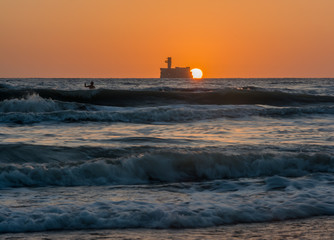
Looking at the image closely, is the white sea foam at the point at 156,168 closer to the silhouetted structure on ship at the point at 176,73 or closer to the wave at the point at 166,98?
the wave at the point at 166,98

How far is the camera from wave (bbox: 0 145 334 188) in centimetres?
632

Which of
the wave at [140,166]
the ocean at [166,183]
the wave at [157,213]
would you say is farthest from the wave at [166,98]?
the wave at [157,213]

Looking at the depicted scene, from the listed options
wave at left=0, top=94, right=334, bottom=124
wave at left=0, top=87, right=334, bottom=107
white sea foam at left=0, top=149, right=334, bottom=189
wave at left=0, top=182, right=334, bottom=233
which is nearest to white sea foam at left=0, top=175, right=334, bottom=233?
wave at left=0, top=182, right=334, bottom=233

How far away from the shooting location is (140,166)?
700 centimetres

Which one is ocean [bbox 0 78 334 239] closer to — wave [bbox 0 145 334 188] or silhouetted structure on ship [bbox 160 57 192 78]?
wave [bbox 0 145 334 188]

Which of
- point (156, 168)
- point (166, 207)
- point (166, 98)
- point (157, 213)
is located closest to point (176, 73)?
point (166, 98)

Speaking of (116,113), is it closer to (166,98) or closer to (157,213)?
(166,98)

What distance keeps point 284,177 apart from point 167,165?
1.68m

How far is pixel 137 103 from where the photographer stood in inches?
986

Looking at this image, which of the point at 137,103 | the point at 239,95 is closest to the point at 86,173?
the point at 137,103

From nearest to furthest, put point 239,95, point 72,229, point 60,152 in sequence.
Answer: point 72,229 < point 60,152 < point 239,95

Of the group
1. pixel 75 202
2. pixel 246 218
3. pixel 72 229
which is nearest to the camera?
pixel 72 229

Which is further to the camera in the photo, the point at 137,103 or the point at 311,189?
the point at 137,103

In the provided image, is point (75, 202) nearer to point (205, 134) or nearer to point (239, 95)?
point (205, 134)
